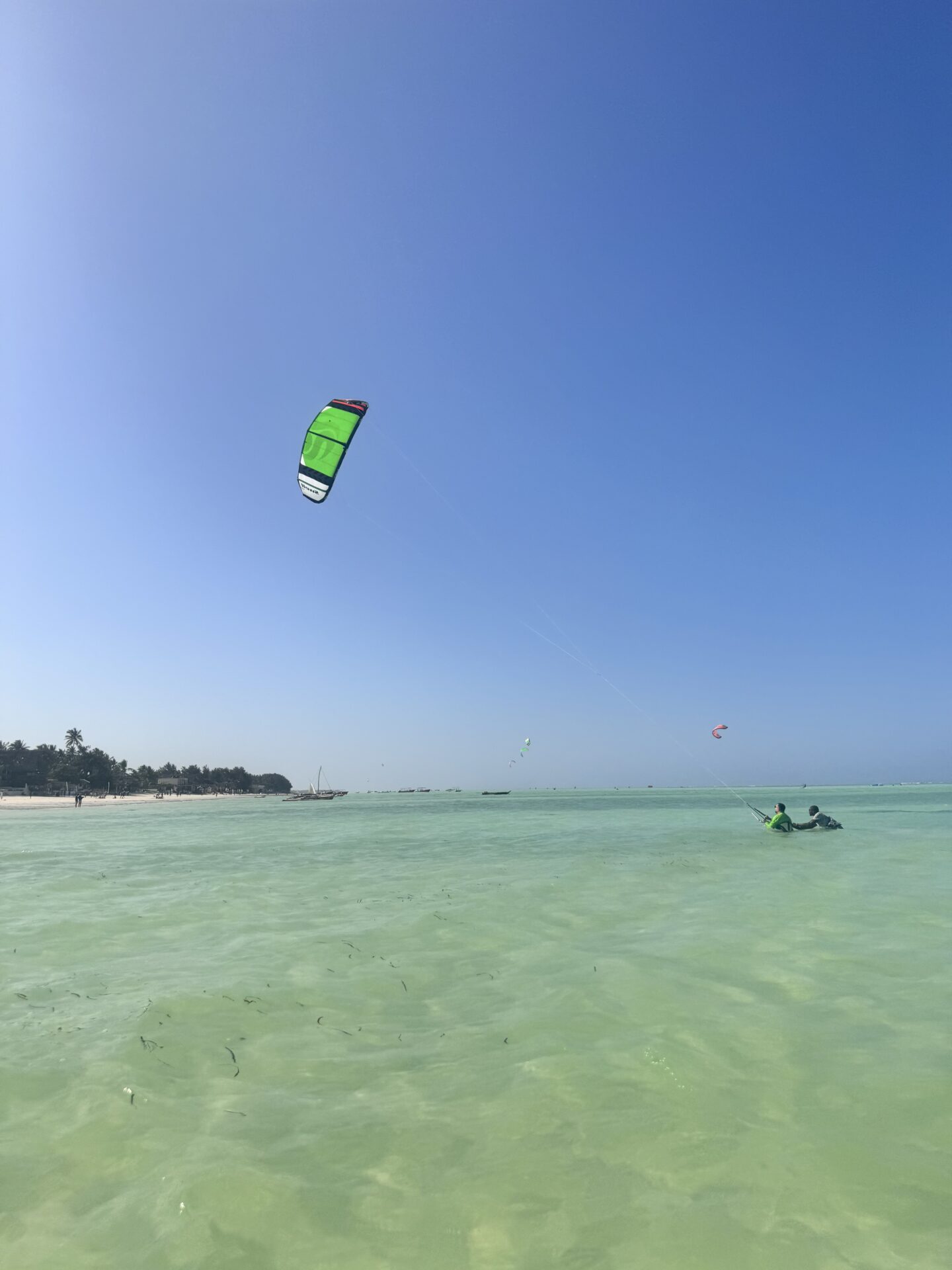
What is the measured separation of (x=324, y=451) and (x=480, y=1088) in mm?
17784

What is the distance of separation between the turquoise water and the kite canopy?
1189cm

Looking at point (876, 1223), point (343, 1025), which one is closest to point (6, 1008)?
point (343, 1025)

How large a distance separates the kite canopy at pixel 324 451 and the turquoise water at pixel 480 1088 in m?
11.9

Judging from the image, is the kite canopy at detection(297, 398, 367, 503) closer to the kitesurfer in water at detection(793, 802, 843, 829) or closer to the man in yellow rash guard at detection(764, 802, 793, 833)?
the man in yellow rash guard at detection(764, 802, 793, 833)

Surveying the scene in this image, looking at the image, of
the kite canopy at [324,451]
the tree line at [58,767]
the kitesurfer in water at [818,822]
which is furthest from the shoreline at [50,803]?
the kitesurfer in water at [818,822]

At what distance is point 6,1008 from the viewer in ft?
25.0

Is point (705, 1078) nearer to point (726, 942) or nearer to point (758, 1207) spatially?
point (758, 1207)

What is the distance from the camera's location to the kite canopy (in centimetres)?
1981

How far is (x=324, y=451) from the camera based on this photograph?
2008 centimetres

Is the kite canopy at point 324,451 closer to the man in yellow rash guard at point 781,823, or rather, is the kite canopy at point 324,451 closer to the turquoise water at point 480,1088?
the turquoise water at point 480,1088

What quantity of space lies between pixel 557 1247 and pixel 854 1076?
334cm

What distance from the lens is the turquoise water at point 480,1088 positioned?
366 cm

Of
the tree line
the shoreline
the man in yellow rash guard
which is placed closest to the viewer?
the man in yellow rash guard

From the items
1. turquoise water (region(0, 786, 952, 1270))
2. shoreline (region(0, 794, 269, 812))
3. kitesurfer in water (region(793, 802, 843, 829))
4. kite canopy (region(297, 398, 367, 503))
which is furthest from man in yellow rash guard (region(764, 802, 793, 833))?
shoreline (region(0, 794, 269, 812))
